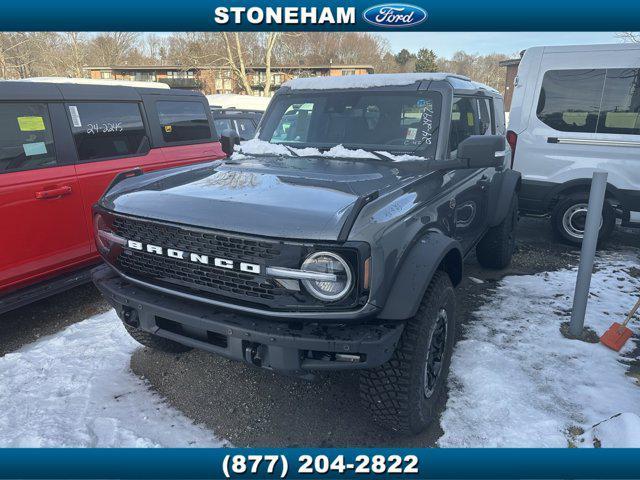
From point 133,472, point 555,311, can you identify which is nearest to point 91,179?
point 133,472

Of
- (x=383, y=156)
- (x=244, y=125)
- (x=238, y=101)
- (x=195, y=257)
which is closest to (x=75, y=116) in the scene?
(x=195, y=257)

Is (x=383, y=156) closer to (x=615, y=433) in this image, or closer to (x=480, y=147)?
(x=480, y=147)

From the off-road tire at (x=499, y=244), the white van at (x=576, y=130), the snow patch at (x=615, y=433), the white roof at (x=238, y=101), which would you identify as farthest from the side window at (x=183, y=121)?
the white roof at (x=238, y=101)

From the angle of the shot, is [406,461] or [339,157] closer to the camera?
[406,461]

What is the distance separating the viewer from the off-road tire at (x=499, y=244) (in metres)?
5.04

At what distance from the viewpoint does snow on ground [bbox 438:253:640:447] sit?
2598 millimetres

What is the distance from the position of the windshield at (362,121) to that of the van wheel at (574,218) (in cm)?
385

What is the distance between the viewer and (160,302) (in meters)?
2.52

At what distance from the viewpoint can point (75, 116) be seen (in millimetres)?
4215

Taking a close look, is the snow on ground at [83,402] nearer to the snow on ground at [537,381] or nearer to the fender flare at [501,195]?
the snow on ground at [537,381]

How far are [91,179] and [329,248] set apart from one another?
3.12 m

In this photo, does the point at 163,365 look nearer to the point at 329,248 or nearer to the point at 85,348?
the point at 85,348

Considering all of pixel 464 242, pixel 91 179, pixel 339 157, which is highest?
pixel 339 157

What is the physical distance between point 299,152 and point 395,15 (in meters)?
1.26
